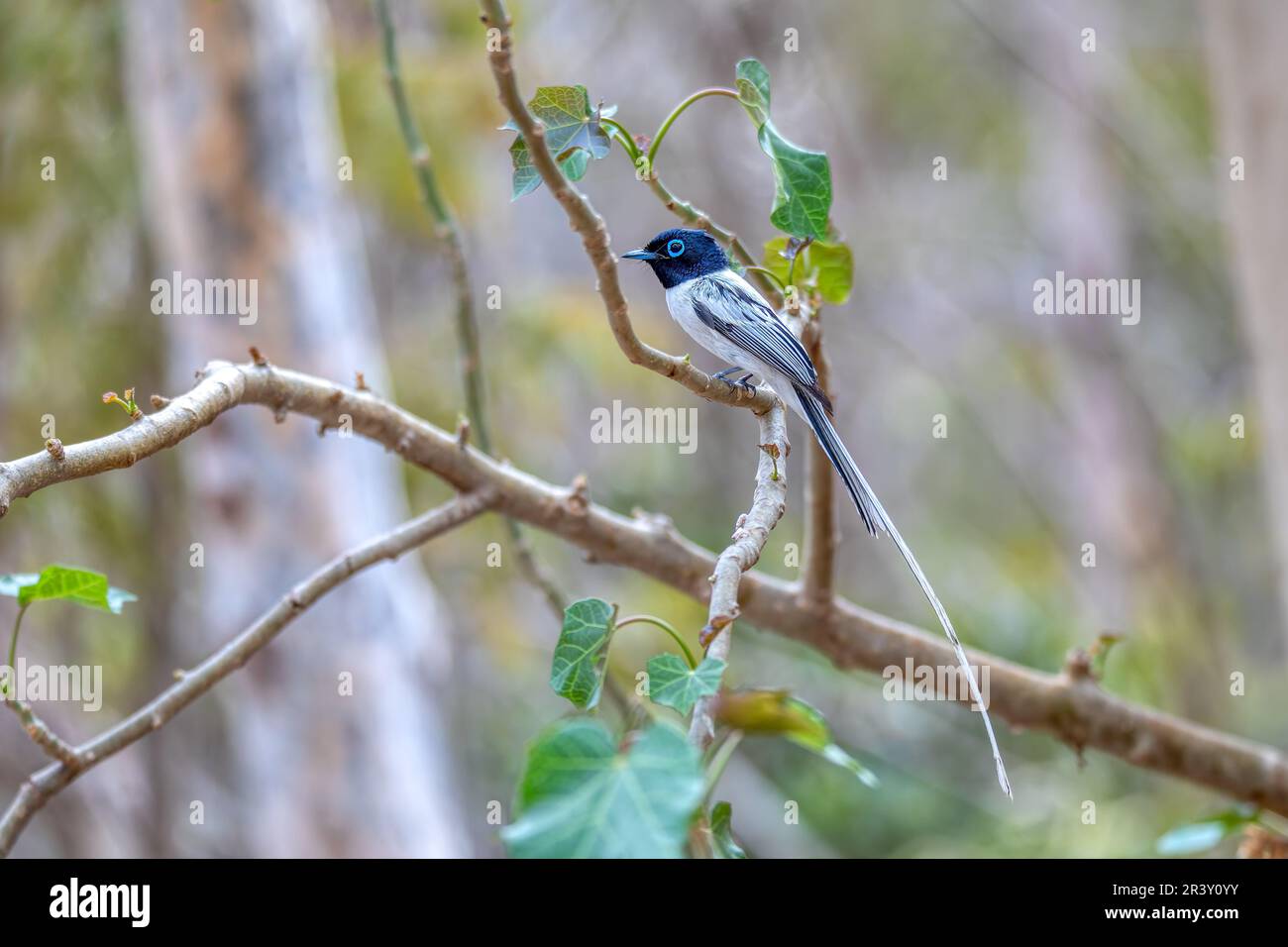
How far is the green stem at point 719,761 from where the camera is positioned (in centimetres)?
105

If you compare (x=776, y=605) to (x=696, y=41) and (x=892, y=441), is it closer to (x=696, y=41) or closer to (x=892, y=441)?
(x=696, y=41)

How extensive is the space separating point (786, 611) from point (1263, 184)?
109 inches

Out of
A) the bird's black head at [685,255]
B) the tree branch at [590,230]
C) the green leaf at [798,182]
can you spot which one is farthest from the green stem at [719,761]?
the bird's black head at [685,255]

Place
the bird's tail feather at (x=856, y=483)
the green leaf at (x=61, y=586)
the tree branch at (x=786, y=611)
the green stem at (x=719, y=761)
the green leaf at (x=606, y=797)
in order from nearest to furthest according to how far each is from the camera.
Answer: the green leaf at (x=606, y=797) → the green stem at (x=719, y=761) → the bird's tail feather at (x=856, y=483) → the green leaf at (x=61, y=586) → the tree branch at (x=786, y=611)

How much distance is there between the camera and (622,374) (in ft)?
18.6

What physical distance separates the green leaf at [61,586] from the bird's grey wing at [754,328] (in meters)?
1.09

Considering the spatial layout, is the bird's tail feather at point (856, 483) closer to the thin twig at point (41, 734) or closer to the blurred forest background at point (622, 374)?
the thin twig at point (41, 734)

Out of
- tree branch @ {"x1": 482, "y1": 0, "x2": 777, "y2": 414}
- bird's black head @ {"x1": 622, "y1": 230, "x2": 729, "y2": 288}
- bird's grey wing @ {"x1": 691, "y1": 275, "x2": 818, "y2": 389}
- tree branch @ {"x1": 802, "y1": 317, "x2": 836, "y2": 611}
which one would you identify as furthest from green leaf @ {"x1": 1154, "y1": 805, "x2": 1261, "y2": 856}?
bird's black head @ {"x1": 622, "y1": 230, "x2": 729, "y2": 288}

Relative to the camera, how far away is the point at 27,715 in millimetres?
1618

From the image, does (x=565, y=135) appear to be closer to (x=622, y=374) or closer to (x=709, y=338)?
(x=709, y=338)

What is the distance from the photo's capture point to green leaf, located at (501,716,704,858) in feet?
2.88
